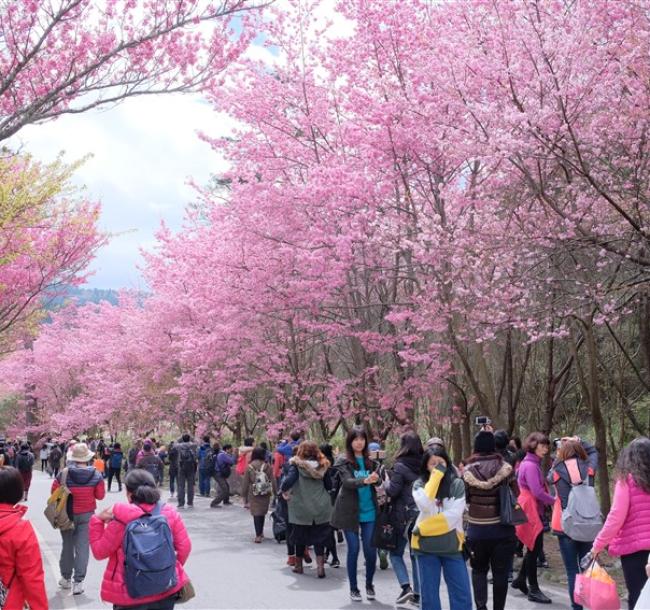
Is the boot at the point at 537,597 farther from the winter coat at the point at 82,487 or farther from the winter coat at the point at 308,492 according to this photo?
the winter coat at the point at 82,487

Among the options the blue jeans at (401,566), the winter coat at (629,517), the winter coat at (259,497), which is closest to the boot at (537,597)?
the blue jeans at (401,566)

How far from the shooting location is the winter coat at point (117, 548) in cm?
495

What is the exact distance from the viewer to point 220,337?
18688 mm

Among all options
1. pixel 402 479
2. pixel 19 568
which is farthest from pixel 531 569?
pixel 19 568

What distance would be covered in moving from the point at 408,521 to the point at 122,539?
3.52 m

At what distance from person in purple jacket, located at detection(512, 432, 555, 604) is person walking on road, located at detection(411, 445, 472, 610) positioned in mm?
1886

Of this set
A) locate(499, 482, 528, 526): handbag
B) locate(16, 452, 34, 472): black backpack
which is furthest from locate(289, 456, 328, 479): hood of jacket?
locate(16, 452, 34, 472): black backpack

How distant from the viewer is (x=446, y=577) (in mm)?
6207

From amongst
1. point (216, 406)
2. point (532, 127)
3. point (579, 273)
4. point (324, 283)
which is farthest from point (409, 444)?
point (216, 406)

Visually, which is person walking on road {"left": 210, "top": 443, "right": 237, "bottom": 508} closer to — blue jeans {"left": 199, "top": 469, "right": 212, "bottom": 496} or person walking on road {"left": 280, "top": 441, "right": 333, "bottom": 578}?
blue jeans {"left": 199, "top": 469, "right": 212, "bottom": 496}

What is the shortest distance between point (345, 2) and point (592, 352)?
24.8ft

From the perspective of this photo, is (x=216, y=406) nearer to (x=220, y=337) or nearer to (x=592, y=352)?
(x=220, y=337)

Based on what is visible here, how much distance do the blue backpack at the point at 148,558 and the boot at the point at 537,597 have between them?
4.41m

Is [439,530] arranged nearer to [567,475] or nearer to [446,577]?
[446,577]
